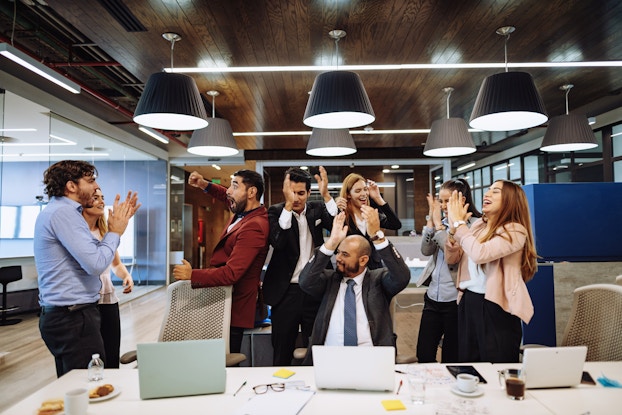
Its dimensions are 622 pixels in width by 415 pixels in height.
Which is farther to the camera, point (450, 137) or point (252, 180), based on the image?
point (450, 137)

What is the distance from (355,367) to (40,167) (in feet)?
20.4

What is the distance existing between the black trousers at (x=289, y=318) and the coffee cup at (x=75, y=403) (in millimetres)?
1331

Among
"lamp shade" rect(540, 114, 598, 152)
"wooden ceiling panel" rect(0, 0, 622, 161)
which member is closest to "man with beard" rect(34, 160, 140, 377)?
"wooden ceiling panel" rect(0, 0, 622, 161)

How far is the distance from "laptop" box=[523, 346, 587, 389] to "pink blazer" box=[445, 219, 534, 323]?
48 cm

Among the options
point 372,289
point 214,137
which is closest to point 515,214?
point 372,289

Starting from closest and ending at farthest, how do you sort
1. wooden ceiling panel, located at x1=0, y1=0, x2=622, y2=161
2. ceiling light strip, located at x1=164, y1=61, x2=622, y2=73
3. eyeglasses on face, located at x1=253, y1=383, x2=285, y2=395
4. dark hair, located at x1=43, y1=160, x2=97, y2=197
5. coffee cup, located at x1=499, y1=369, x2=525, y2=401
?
coffee cup, located at x1=499, y1=369, x2=525, y2=401 < eyeglasses on face, located at x1=253, y1=383, x2=285, y2=395 < dark hair, located at x1=43, y1=160, x2=97, y2=197 < wooden ceiling panel, located at x1=0, y1=0, x2=622, y2=161 < ceiling light strip, located at x1=164, y1=61, x2=622, y2=73

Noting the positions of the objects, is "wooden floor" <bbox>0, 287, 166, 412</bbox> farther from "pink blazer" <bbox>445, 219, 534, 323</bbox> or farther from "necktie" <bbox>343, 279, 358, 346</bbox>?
"pink blazer" <bbox>445, 219, 534, 323</bbox>

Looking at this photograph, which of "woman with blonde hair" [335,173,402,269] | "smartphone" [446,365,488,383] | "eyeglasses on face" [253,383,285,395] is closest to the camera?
"eyeglasses on face" [253,383,285,395]

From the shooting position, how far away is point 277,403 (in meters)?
1.56

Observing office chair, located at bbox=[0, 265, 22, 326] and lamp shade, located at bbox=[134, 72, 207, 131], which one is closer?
lamp shade, located at bbox=[134, 72, 207, 131]

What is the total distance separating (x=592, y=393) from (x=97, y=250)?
7.46 ft

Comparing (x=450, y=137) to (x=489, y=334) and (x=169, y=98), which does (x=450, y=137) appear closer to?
(x=489, y=334)

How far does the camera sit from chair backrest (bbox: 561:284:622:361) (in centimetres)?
215

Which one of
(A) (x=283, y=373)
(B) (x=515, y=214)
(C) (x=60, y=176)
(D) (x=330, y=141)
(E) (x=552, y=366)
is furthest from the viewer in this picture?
(D) (x=330, y=141)
